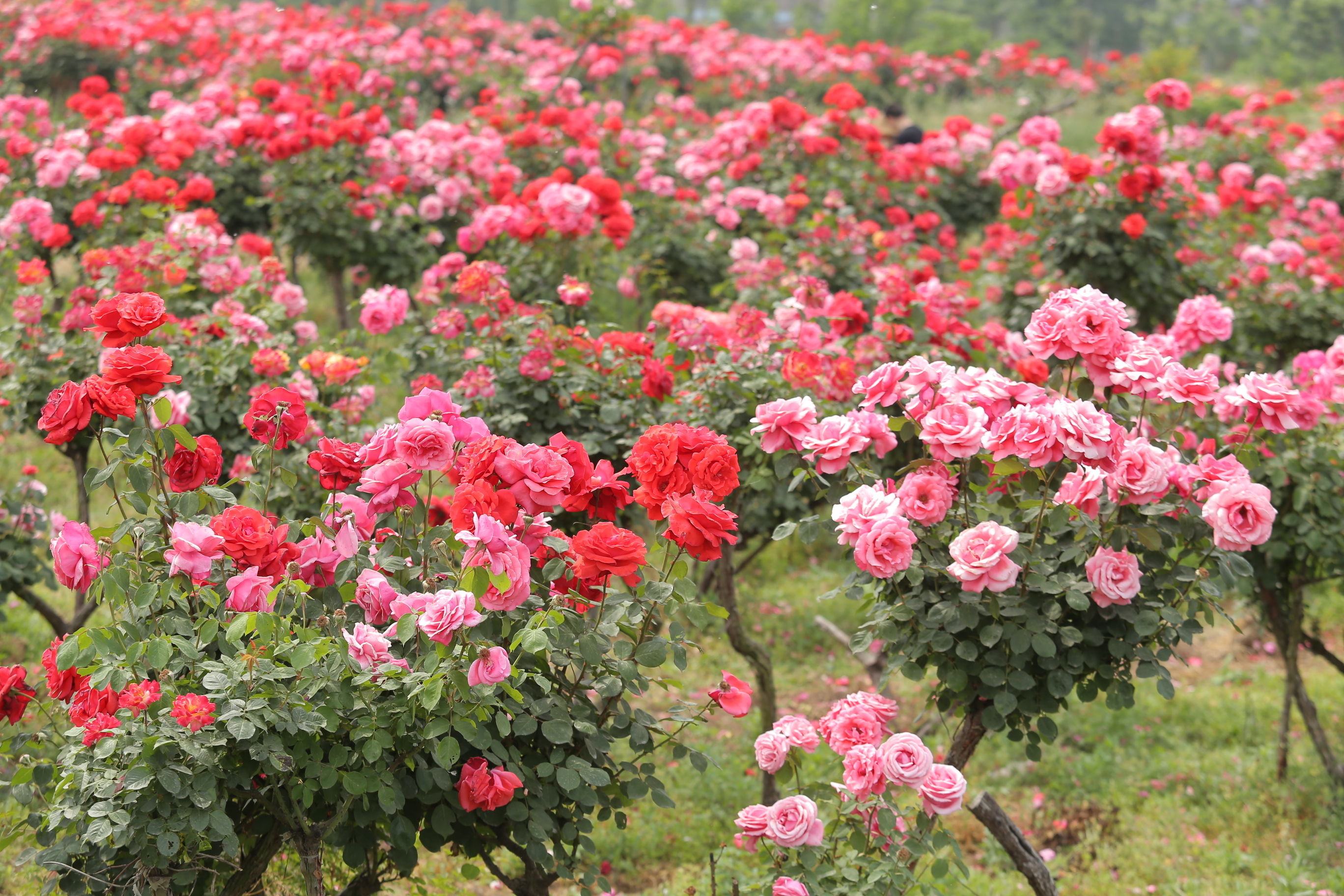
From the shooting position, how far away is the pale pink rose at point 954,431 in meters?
2.22

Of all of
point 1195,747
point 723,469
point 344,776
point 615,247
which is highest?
point 723,469

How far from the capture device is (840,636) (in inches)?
179

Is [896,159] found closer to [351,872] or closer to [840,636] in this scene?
A: [840,636]

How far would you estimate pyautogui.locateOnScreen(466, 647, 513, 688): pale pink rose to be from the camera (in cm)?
175

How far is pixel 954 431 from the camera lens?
2.23 m

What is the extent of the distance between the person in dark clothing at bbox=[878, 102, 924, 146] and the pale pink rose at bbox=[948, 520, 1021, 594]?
6358mm

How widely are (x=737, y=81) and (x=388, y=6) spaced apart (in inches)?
166

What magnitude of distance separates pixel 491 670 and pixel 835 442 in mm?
969

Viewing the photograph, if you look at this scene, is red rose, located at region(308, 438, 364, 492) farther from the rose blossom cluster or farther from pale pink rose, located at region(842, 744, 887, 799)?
pale pink rose, located at region(842, 744, 887, 799)

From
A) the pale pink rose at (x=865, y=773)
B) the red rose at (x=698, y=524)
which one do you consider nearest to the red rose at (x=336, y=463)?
the red rose at (x=698, y=524)

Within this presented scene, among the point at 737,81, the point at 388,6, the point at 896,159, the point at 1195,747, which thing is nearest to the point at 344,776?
the point at 1195,747

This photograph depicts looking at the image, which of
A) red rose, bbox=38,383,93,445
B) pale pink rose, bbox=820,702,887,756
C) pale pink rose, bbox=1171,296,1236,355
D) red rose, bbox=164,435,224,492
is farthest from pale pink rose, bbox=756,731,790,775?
pale pink rose, bbox=1171,296,1236,355

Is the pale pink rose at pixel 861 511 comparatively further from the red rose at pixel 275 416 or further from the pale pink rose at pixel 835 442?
the red rose at pixel 275 416

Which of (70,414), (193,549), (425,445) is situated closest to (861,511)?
(425,445)
